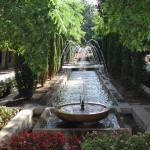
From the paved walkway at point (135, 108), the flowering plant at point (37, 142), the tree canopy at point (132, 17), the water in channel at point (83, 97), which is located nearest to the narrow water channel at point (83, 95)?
the water in channel at point (83, 97)

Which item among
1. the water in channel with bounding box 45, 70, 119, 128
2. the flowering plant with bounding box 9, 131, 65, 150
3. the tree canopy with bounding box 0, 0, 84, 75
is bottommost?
the water in channel with bounding box 45, 70, 119, 128

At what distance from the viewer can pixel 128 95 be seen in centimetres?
1316

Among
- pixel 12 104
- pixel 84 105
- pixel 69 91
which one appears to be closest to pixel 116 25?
pixel 84 105

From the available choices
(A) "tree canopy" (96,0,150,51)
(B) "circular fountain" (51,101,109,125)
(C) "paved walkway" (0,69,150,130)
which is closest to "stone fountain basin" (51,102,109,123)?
(B) "circular fountain" (51,101,109,125)

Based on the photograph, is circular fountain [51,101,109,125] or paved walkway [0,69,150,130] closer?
circular fountain [51,101,109,125]

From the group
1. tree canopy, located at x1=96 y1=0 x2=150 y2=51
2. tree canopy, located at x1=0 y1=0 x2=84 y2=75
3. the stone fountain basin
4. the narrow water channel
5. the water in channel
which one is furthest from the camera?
the narrow water channel

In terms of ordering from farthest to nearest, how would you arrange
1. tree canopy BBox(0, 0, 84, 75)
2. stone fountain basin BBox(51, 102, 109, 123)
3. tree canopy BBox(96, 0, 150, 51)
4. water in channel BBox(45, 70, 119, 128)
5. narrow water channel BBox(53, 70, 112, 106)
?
narrow water channel BBox(53, 70, 112, 106), water in channel BBox(45, 70, 119, 128), stone fountain basin BBox(51, 102, 109, 123), tree canopy BBox(0, 0, 84, 75), tree canopy BBox(96, 0, 150, 51)

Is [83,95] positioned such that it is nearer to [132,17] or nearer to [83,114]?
[83,114]

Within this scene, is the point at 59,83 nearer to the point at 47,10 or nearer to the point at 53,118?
the point at 53,118

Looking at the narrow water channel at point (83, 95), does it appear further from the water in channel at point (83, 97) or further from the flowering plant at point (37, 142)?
the flowering plant at point (37, 142)

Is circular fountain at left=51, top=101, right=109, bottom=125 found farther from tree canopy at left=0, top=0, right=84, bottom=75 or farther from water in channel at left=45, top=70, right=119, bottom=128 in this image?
tree canopy at left=0, top=0, right=84, bottom=75

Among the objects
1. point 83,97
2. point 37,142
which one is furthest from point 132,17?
point 83,97

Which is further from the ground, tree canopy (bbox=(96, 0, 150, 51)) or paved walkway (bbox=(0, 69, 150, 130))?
tree canopy (bbox=(96, 0, 150, 51))

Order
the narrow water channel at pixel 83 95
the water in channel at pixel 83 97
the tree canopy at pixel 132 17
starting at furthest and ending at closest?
the narrow water channel at pixel 83 95, the water in channel at pixel 83 97, the tree canopy at pixel 132 17
